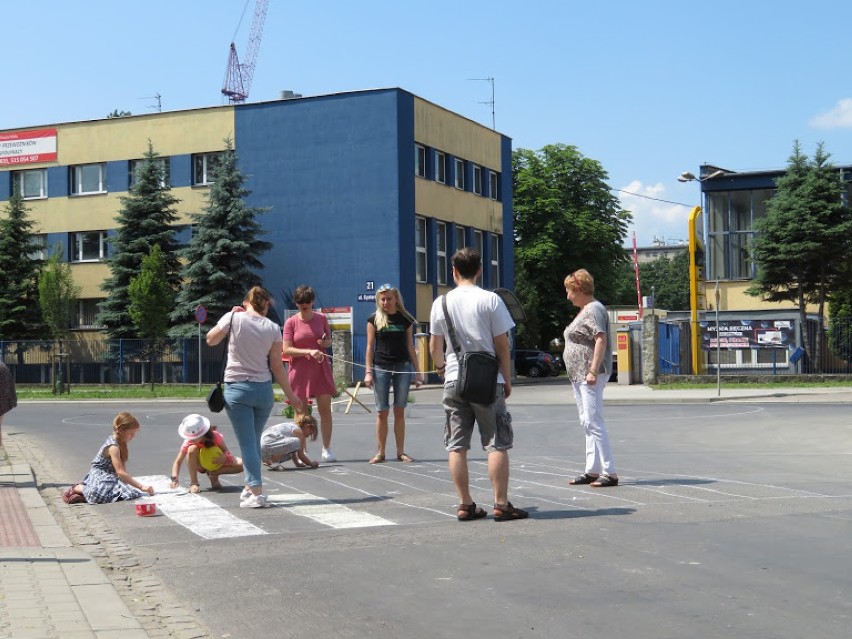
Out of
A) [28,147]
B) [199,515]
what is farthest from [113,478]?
[28,147]

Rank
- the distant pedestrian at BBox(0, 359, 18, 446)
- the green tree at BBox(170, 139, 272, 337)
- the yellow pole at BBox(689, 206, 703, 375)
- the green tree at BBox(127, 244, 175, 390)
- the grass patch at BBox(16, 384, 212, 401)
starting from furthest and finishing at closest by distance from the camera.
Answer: the green tree at BBox(170, 139, 272, 337)
the green tree at BBox(127, 244, 175, 390)
the yellow pole at BBox(689, 206, 703, 375)
the grass patch at BBox(16, 384, 212, 401)
the distant pedestrian at BBox(0, 359, 18, 446)

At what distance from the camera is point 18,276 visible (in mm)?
48812

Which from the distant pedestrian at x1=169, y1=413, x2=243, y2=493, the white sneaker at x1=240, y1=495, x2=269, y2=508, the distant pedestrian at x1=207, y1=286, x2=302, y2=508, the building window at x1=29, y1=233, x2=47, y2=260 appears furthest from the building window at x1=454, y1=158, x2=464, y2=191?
the white sneaker at x1=240, y1=495, x2=269, y2=508

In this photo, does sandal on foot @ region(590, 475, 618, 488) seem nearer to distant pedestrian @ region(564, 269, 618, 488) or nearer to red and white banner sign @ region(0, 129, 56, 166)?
distant pedestrian @ region(564, 269, 618, 488)

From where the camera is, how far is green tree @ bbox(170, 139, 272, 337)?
44344mm

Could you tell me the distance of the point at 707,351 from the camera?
3903cm

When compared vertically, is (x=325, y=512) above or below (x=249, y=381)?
below

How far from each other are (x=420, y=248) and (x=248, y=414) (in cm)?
3796

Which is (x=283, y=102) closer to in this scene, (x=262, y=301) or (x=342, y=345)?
(x=342, y=345)

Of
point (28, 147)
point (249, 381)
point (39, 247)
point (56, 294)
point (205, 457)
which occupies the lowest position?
point (205, 457)

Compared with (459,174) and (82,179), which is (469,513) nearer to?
(459,174)

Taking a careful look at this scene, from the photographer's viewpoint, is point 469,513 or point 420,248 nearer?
point 469,513

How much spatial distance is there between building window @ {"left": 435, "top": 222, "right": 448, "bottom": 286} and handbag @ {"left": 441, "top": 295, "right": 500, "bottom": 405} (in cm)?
4023

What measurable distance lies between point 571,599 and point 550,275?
59604 millimetres
